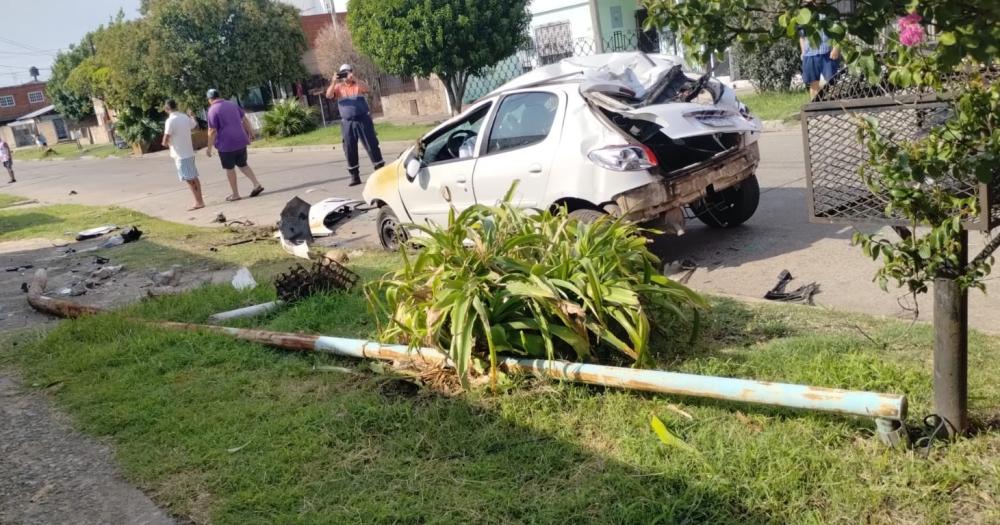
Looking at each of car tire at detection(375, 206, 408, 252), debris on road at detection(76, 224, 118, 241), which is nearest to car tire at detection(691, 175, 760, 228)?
car tire at detection(375, 206, 408, 252)

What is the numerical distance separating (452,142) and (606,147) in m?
2.09

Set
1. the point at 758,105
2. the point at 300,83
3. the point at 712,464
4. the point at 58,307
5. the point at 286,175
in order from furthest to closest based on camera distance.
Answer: the point at 300,83, the point at 286,175, the point at 758,105, the point at 58,307, the point at 712,464

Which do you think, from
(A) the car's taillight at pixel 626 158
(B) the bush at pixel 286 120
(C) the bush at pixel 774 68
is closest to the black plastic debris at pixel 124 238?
(A) the car's taillight at pixel 626 158

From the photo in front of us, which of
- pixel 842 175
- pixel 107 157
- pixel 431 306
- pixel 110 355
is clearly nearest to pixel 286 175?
pixel 110 355

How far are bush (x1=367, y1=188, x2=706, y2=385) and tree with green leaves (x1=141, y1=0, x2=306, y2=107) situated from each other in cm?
3232

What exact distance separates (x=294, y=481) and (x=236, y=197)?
1314 centimetres

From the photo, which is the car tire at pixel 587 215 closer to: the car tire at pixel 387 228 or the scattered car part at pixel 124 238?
A: the car tire at pixel 387 228

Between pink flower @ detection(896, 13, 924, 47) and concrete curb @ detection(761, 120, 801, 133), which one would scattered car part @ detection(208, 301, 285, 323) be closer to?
pink flower @ detection(896, 13, 924, 47)

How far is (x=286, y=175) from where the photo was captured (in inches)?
779

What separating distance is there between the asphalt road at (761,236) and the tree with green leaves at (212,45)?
14.8m

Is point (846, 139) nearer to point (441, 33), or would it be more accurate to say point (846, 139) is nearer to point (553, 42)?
point (441, 33)

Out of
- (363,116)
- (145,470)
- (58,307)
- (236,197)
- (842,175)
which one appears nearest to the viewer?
(842,175)

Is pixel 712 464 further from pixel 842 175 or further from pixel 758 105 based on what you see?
pixel 758 105

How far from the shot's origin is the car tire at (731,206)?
8.16 m
